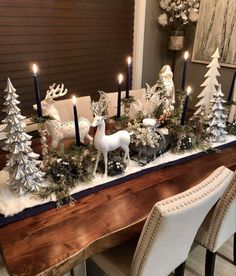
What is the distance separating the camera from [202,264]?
174cm

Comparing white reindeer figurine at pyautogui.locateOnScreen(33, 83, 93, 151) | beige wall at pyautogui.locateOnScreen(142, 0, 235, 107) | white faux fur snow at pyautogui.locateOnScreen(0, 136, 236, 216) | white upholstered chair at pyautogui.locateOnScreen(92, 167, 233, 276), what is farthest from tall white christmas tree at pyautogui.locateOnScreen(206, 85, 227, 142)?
beige wall at pyautogui.locateOnScreen(142, 0, 235, 107)

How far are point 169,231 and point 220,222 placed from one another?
1.62 feet

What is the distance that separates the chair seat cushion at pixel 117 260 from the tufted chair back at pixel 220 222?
16.3 inches

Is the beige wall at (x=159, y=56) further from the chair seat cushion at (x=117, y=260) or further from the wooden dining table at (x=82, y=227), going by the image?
the chair seat cushion at (x=117, y=260)

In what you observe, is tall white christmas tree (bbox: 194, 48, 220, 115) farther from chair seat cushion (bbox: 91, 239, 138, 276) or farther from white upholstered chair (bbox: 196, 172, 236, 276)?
chair seat cushion (bbox: 91, 239, 138, 276)

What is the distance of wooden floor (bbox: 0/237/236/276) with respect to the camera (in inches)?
65.6

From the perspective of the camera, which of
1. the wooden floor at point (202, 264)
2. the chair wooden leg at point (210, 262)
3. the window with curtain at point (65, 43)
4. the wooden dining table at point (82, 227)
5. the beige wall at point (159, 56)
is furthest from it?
the beige wall at point (159, 56)

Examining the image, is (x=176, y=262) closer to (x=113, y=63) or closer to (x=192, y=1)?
(x=113, y=63)

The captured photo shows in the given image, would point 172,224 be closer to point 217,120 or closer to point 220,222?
point 220,222

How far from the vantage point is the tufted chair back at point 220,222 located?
47.8 inches

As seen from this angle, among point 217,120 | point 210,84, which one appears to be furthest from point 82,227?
point 210,84

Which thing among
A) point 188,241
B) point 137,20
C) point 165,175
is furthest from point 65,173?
point 137,20

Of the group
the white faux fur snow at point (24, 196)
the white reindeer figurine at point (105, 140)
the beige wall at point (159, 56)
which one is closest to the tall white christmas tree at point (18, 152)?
the white faux fur snow at point (24, 196)

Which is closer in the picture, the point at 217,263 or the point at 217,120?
the point at 217,120
